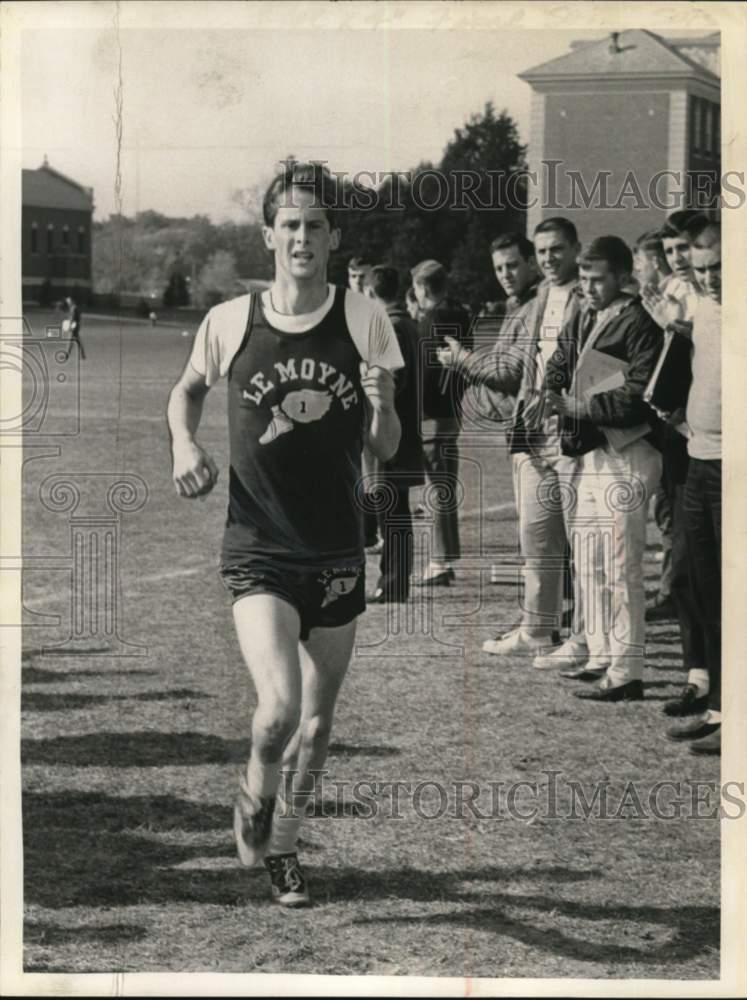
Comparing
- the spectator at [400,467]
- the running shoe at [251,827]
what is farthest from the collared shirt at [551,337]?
the running shoe at [251,827]

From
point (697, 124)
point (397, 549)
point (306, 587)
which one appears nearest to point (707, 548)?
point (397, 549)

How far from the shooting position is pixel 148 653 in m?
8.50

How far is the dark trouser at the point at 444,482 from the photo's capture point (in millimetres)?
7883

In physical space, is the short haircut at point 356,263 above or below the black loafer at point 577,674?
above

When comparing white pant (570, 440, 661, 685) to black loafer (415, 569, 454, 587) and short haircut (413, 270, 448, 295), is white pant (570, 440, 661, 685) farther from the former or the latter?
short haircut (413, 270, 448, 295)

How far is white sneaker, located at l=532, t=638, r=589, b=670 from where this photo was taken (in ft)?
27.7

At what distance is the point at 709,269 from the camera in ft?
24.8

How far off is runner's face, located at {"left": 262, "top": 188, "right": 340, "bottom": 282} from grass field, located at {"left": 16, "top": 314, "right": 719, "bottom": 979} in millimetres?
412

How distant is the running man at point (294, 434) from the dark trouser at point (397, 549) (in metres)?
0.63

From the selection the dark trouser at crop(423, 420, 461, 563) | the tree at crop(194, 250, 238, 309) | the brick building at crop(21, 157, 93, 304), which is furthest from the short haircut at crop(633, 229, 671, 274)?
the brick building at crop(21, 157, 93, 304)

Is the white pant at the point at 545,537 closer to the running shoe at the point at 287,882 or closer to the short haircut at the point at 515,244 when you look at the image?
the short haircut at the point at 515,244

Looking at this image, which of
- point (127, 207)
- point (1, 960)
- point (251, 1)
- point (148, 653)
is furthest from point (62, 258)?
point (1, 960)

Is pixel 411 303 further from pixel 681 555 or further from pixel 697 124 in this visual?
pixel 681 555

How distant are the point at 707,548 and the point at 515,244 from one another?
A: 1.19 metres
